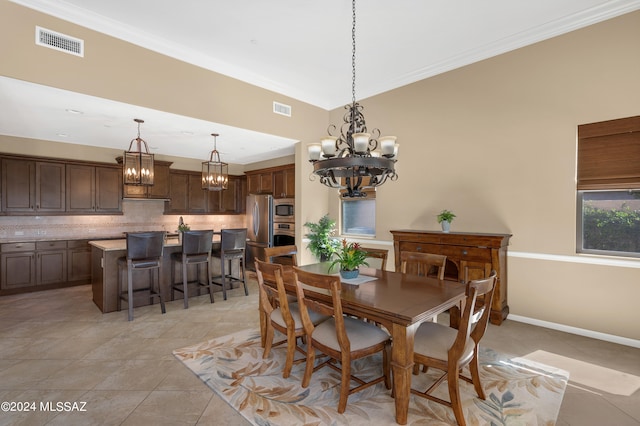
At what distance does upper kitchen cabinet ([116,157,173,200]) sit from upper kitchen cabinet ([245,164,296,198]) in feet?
6.44

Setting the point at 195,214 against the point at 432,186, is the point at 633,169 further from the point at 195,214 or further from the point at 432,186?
the point at 195,214

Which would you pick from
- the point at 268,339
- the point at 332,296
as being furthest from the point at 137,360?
the point at 332,296

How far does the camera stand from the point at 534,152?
384 centimetres

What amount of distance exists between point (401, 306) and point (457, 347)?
418 mm

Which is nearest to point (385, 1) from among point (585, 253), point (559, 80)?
point (559, 80)

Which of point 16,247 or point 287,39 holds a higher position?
point 287,39

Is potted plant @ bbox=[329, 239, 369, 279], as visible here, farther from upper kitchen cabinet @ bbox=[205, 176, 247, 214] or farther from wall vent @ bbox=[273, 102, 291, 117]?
upper kitchen cabinet @ bbox=[205, 176, 247, 214]

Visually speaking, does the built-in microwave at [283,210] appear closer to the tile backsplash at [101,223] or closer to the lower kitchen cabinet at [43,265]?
the tile backsplash at [101,223]

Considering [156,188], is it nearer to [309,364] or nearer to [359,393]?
[309,364]

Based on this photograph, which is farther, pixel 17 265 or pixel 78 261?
pixel 78 261

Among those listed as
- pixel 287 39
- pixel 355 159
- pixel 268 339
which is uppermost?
pixel 287 39

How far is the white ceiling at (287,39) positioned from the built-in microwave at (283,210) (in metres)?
1.75

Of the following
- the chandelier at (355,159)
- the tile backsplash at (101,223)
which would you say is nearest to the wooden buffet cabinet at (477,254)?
the chandelier at (355,159)

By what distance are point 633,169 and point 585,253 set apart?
101cm
